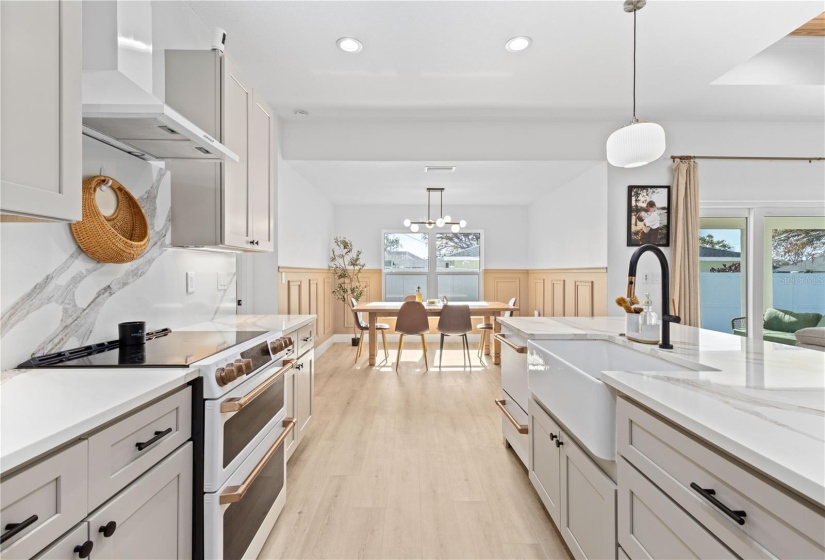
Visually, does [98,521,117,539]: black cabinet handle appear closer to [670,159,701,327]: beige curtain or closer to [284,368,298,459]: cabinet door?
[284,368,298,459]: cabinet door

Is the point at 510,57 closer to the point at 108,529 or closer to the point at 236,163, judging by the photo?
the point at 236,163

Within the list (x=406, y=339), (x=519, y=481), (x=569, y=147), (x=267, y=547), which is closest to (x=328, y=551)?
(x=267, y=547)

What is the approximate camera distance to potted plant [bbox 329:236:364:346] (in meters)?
→ 6.34

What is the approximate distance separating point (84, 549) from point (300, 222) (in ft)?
13.8

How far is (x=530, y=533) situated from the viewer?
1763mm

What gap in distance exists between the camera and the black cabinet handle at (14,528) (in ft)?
2.03

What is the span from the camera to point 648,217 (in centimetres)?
388

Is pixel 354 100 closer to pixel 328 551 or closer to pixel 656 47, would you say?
pixel 656 47

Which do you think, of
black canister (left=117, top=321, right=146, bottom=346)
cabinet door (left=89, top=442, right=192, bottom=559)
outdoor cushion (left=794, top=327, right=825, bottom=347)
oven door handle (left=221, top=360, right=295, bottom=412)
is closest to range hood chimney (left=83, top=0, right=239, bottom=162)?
black canister (left=117, top=321, right=146, bottom=346)

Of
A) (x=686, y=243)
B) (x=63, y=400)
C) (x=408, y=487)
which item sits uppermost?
(x=686, y=243)

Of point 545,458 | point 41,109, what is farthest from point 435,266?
point 41,109

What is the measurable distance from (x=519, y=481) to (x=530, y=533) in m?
0.44

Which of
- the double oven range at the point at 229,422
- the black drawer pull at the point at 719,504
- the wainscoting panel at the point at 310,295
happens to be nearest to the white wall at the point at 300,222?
the wainscoting panel at the point at 310,295

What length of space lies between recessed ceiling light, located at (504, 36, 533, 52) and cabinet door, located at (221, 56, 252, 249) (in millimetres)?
1682
